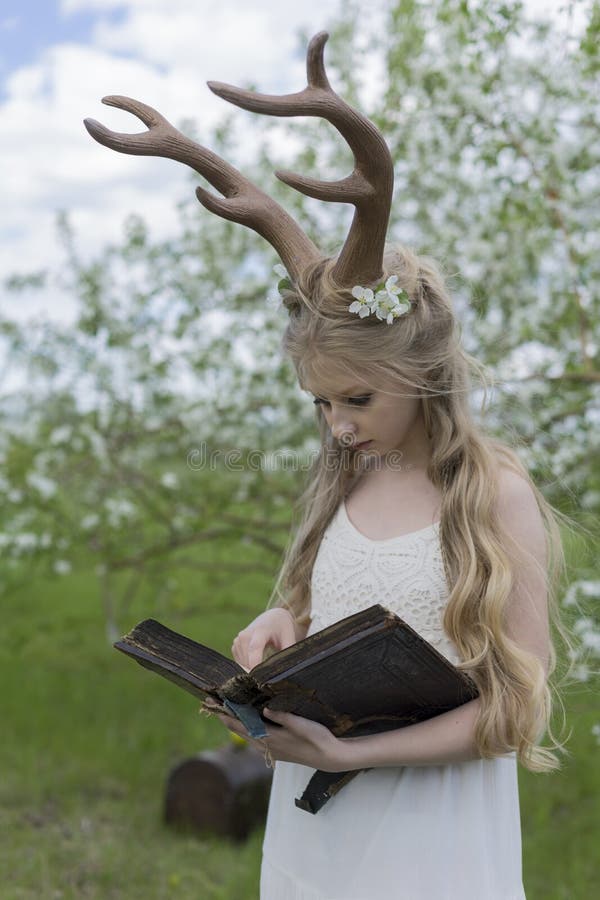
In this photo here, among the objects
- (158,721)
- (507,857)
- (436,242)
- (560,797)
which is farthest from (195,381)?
(507,857)

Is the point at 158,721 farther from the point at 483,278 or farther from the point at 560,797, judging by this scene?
the point at 483,278

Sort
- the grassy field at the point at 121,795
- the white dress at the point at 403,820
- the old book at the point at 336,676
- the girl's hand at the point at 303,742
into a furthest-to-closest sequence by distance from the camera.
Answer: the grassy field at the point at 121,795 < the white dress at the point at 403,820 < the girl's hand at the point at 303,742 < the old book at the point at 336,676

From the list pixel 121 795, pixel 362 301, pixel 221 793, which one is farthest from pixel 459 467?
pixel 121 795

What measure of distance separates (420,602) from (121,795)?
301 centimetres

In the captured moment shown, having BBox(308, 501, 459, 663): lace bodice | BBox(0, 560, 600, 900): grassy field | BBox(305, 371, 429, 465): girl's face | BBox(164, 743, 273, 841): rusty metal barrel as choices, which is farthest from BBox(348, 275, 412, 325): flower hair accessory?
BBox(164, 743, 273, 841): rusty metal barrel

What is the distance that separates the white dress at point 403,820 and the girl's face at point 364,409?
181 mm

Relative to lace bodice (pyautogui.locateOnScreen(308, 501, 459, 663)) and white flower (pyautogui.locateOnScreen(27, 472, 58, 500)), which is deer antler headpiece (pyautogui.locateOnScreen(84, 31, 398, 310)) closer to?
lace bodice (pyautogui.locateOnScreen(308, 501, 459, 663))

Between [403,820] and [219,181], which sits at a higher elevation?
[219,181]

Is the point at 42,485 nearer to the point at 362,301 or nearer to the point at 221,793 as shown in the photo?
the point at 221,793

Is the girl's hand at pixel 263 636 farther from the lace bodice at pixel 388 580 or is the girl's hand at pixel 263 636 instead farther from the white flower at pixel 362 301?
the white flower at pixel 362 301

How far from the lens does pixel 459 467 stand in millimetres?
1646

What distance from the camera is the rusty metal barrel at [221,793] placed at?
12.0 ft

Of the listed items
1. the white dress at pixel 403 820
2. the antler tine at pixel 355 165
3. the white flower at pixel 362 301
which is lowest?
the white dress at pixel 403 820

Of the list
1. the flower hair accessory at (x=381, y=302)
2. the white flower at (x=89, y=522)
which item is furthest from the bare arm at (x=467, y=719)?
the white flower at (x=89, y=522)
